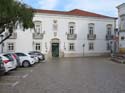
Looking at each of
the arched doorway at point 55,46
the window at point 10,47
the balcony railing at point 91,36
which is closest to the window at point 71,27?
the arched doorway at point 55,46

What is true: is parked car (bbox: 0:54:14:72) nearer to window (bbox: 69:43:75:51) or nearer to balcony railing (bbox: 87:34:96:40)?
window (bbox: 69:43:75:51)

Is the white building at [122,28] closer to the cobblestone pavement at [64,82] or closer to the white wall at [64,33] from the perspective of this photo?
the white wall at [64,33]

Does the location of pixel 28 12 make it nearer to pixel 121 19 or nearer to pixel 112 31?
pixel 121 19

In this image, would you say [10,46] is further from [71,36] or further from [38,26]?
[71,36]

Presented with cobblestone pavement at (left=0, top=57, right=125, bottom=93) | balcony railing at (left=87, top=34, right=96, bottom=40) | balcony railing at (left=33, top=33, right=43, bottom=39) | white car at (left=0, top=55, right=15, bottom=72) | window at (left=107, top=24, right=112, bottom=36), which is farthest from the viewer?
window at (left=107, top=24, right=112, bottom=36)

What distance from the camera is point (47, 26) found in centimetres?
5797

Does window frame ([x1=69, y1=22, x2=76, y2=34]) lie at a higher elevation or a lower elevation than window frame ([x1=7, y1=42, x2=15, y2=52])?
higher

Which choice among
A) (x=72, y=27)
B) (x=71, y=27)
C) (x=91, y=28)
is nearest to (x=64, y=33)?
(x=71, y=27)

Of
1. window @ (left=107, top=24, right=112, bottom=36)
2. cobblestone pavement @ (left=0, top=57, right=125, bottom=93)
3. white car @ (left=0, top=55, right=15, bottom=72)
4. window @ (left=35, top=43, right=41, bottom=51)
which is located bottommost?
cobblestone pavement @ (left=0, top=57, right=125, bottom=93)

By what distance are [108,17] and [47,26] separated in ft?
46.5

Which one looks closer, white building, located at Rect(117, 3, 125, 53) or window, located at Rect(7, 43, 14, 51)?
white building, located at Rect(117, 3, 125, 53)

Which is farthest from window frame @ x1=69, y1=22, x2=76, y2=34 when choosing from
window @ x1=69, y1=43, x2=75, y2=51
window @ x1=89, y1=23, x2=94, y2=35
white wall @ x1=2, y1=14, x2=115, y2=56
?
window @ x1=89, y1=23, x2=94, y2=35

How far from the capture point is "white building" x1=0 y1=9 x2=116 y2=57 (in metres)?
56.7

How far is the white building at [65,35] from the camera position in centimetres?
5666
